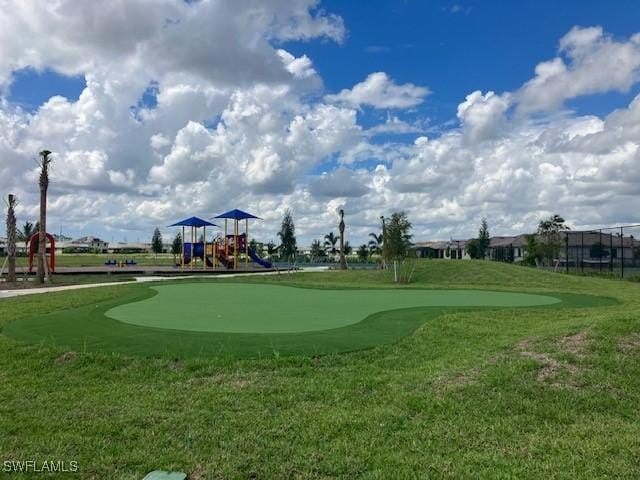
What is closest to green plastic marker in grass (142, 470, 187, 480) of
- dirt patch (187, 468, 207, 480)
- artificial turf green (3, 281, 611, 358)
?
dirt patch (187, 468, 207, 480)

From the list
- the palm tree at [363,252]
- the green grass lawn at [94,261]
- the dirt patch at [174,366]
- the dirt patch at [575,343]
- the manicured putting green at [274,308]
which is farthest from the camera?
the palm tree at [363,252]

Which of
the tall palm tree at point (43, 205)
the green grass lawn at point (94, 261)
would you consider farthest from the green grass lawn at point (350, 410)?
the green grass lawn at point (94, 261)

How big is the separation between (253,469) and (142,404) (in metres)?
1.85

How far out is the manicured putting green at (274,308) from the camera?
30.3 ft

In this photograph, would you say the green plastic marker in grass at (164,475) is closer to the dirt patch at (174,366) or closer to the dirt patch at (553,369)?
the dirt patch at (174,366)

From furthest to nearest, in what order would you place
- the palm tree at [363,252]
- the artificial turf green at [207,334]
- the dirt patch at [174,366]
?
the palm tree at [363,252] < the artificial turf green at [207,334] < the dirt patch at [174,366]

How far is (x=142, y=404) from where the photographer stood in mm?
5062

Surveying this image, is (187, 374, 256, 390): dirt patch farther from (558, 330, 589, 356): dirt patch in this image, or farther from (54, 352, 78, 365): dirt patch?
(558, 330, 589, 356): dirt patch

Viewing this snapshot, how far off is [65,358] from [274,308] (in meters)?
5.47

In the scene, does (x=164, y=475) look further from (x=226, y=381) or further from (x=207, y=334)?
(x=207, y=334)

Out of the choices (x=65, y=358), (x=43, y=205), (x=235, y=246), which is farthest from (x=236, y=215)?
(x=65, y=358)

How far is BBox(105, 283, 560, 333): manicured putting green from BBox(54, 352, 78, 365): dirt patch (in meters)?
2.04

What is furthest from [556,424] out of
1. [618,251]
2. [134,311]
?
[618,251]

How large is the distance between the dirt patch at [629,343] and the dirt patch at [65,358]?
22.5 ft
